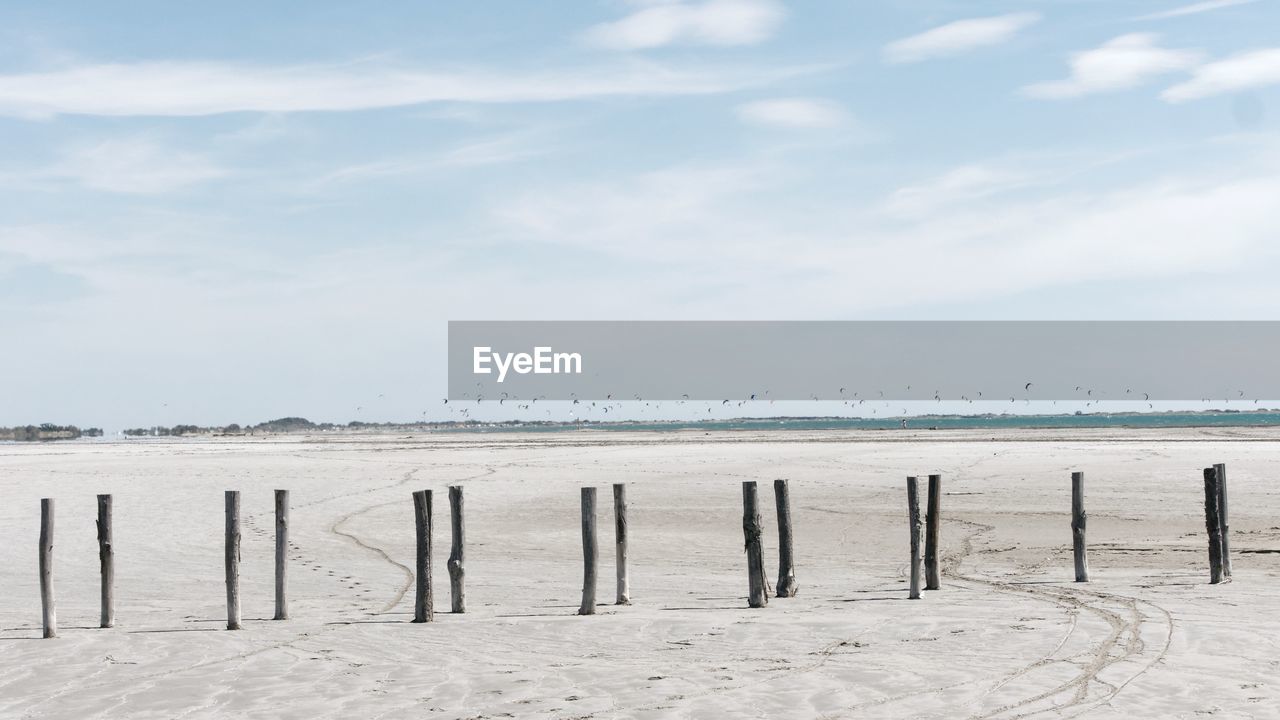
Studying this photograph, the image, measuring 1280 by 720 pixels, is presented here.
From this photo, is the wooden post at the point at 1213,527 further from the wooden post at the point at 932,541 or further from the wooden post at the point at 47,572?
the wooden post at the point at 47,572

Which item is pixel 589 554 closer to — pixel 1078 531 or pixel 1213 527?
pixel 1078 531

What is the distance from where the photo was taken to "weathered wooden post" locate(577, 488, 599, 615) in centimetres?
1265

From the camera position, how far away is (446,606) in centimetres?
1353

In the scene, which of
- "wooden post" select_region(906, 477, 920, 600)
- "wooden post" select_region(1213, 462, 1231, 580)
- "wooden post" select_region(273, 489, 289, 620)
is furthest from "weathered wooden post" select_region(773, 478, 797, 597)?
"wooden post" select_region(273, 489, 289, 620)

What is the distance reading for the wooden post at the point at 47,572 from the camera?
11.5m

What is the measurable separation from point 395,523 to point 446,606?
10.0m

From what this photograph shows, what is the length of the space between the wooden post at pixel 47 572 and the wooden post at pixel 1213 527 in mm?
13251

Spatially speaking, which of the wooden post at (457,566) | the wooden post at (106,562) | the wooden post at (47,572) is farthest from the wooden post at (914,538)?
the wooden post at (47,572)

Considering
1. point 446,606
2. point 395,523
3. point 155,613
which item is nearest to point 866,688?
point 446,606

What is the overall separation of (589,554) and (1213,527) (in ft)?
26.5

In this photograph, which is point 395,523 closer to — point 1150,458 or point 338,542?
point 338,542

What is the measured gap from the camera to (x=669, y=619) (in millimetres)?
12211

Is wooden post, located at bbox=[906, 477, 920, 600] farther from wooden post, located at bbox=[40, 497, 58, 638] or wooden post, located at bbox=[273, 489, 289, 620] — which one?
wooden post, located at bbox=[40, 497, 58, 638]

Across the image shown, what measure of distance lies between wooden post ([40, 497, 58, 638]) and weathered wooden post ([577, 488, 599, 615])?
541cm
